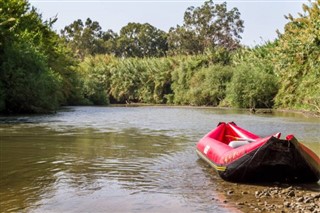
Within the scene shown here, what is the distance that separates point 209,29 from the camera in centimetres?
7088

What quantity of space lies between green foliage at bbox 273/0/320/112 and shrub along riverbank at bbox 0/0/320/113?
0.19ft

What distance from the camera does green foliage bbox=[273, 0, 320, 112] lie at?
29.1 m

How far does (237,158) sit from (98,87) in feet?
156

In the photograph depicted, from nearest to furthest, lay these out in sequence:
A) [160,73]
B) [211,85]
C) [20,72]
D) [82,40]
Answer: [20,72]
[211,85]
[160,73]
[82,40]

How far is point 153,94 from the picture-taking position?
5931 centimetres

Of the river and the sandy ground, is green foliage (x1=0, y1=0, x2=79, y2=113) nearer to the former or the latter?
the river

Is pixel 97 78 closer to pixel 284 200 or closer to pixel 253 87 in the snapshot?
pixel 253 87

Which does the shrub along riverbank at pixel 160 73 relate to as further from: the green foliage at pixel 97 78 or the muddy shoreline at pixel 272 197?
the muddy shoreline at pixel 272 197

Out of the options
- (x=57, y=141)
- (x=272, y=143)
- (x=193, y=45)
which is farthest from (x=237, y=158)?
(x=193, y=45)

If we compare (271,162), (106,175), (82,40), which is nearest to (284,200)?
(271,162)

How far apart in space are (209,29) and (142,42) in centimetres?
1470

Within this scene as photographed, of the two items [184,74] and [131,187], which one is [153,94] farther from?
[131,187]

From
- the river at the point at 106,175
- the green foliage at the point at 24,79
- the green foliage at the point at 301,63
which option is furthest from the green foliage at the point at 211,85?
the river at the point at 106,175

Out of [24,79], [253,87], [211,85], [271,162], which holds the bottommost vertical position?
[271,162]
